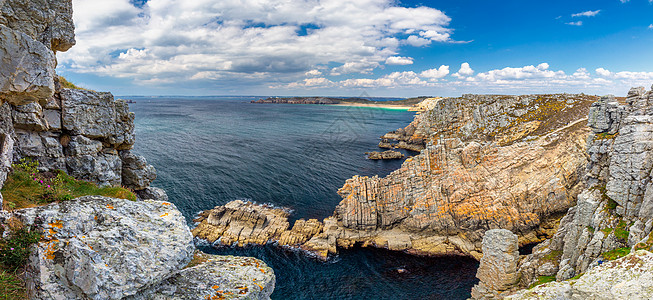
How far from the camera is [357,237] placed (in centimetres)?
3825

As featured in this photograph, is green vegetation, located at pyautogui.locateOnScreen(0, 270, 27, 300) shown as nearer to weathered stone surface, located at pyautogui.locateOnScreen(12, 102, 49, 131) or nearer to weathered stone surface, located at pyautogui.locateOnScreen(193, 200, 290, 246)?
weathered stone surface, located at pyautogui.locateOnScreen(12, 102, 49, 131)

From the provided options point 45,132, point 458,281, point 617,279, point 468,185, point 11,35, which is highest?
point 11,35

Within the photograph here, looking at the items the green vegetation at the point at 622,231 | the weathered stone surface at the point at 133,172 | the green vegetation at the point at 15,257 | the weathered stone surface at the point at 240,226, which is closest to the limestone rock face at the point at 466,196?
the weathered stone surface at the point at 240,226

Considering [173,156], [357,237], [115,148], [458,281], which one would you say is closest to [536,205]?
[458,281]

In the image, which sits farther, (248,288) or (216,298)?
(248,288)

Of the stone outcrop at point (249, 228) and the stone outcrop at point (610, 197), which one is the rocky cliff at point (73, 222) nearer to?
the stone outcrop at point (610, 197)

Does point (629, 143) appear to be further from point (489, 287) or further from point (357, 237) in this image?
point (357, 237)

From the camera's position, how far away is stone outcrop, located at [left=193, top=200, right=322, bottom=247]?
3750 cm

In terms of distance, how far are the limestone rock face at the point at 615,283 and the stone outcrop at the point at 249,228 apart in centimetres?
2866

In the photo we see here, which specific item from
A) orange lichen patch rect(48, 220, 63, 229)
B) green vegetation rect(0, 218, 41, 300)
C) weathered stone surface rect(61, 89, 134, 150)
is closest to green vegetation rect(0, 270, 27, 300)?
green vegetation rect(0, 218, 41, 300)

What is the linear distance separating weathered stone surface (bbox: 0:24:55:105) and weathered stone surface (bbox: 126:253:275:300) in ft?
23.5

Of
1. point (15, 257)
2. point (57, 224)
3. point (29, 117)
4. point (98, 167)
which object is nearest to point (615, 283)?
point (57, 224)

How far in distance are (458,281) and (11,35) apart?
35811mm

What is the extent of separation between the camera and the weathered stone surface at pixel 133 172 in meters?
19.6
